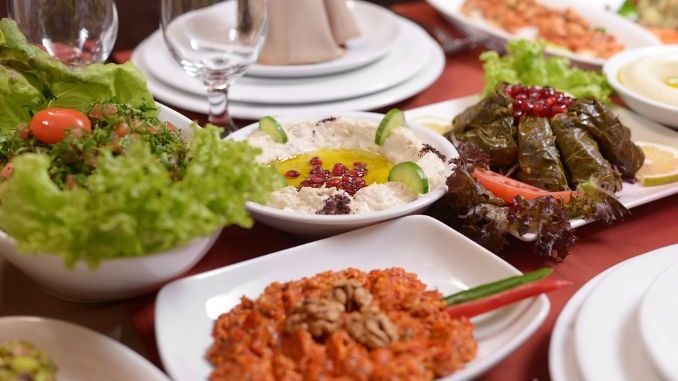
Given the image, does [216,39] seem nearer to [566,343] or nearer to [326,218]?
[326,218]

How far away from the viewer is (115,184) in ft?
5.02

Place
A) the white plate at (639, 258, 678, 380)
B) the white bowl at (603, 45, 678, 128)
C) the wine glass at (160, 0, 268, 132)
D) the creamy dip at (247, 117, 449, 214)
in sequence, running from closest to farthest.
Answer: the white plate at (639, 258, 678, 380), the creamy dip at (247, 117, 449, 214), the wine glass at (160, 0, 268, 132), the white bowl at (603, 45, 678, 128)

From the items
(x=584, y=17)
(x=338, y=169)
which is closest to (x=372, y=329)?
(x=338, y=169)

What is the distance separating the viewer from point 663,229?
2326mm

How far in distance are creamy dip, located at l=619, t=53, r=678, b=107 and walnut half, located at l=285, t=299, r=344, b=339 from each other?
1898 millimetres

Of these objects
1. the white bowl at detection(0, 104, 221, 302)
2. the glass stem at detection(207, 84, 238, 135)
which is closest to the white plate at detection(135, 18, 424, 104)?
the glass stem at detection(207, 84, 238, 135)

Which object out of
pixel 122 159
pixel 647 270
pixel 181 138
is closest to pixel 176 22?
pixel 181 138

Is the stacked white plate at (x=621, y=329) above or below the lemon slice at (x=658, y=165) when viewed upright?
above

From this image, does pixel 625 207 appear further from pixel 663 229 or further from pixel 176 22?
pixel 176 22

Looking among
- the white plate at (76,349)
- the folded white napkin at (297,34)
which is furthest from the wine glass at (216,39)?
the white plate at (76,349)

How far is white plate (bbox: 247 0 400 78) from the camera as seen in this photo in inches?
119

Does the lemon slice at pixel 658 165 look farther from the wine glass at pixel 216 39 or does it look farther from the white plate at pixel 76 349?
the white plate at pixel 76 349

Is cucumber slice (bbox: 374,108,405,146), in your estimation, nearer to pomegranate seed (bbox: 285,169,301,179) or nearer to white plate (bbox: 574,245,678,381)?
pomegranate seed (bbox: 285,169,301,179)

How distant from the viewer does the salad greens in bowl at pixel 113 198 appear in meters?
1.53
